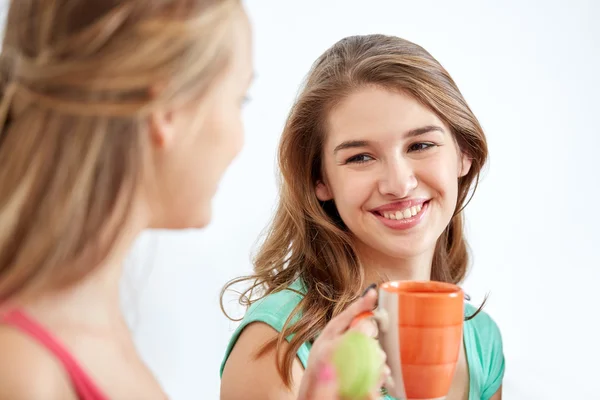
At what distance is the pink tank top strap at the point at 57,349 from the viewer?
0.89m

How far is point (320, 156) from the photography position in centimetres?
164

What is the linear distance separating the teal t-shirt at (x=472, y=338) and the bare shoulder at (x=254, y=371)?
0.02 metres

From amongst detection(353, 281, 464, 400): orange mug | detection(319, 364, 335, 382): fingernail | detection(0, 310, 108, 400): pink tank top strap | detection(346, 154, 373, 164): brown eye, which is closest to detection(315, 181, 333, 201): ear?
detection(346, 154, 373, 164): brown eye

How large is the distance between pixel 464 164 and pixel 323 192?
1.08ft

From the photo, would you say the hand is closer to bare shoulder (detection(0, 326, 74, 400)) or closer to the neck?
bare shoulder (detection(0, 326, 74, 400))

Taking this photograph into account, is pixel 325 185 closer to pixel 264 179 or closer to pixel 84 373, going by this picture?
pixel 264 179

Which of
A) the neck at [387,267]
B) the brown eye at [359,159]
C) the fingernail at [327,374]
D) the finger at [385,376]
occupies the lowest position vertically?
the finger at [385,376]

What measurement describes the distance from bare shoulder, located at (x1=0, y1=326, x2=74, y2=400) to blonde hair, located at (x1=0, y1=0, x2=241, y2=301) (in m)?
0.06

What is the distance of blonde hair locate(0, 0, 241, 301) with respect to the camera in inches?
33.6

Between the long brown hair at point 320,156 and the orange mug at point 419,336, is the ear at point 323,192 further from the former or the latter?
the orange mug at point 419,336

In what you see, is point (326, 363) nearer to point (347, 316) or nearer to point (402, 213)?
point (347, 316)

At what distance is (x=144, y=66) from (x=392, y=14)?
162cm

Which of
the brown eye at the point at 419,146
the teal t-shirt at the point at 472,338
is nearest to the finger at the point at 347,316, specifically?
the teal t-shirt at the point at 472,338

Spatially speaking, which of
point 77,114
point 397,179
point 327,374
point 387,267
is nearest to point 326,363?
point 327,374
